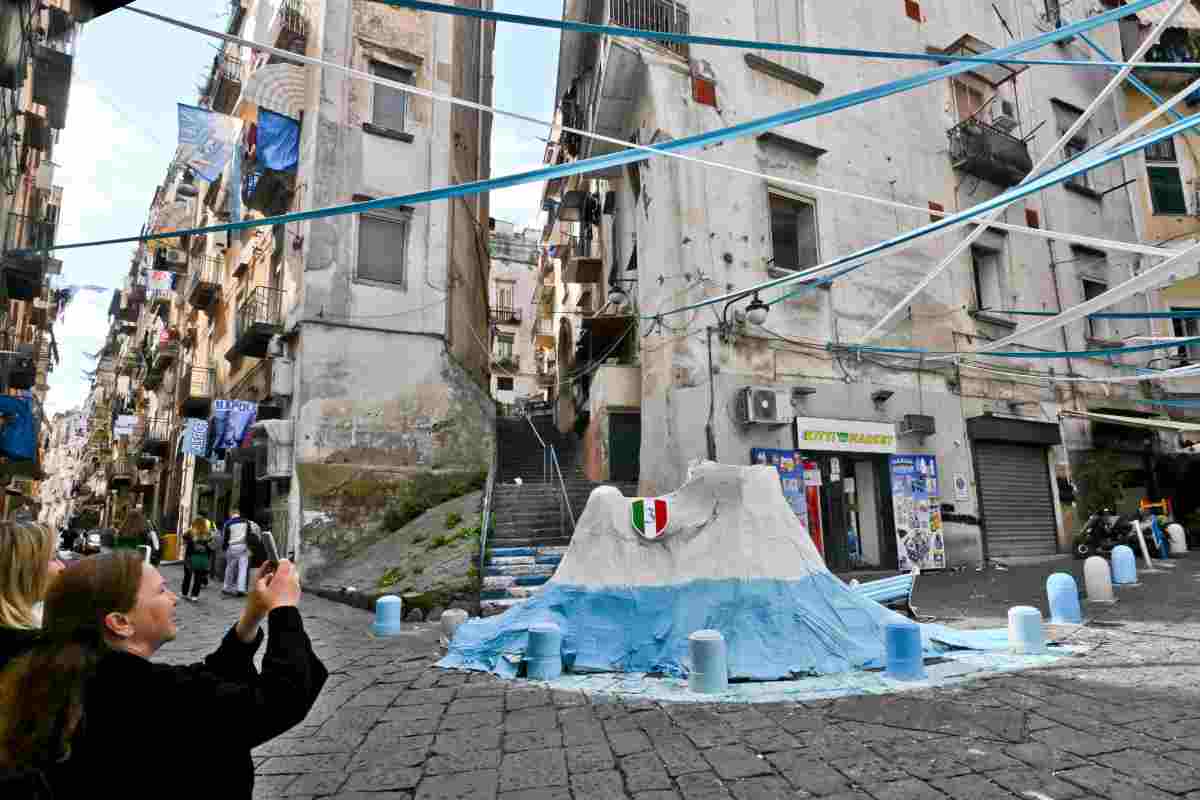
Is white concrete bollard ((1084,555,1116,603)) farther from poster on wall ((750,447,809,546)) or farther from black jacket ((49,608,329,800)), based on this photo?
black jacket ((49,608,329,800))

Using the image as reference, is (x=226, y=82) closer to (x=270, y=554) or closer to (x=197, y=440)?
(x=197, y=440)

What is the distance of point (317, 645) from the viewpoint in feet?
24.5

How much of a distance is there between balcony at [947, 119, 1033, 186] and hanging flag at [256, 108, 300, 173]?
1550 cm

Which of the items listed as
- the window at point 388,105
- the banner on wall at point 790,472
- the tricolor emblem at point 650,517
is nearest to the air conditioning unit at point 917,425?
the banner on wall at point 790,472

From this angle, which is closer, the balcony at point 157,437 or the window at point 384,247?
the window at point 384,247

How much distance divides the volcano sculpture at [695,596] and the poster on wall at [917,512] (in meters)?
7.95

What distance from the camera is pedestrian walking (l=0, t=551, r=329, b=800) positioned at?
5.04 feet

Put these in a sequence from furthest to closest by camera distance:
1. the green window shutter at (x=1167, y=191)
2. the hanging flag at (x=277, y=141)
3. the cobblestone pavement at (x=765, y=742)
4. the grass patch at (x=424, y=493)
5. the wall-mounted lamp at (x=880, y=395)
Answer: the green window shutter at (x=1167, y=191), the hanging flag at (x=277, y=141), the grass patch at (x=424, y=493), the wall-mounted lamp at (x=880, y=395), the cobblestone pavement at (x=765, y=742)

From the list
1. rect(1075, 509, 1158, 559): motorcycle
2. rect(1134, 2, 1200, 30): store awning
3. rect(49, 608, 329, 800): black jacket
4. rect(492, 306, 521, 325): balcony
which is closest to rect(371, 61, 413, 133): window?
rect(49, 608, 329, 800): black jacket

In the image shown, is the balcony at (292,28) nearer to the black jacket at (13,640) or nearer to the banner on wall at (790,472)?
the banner on wall at (790,472)

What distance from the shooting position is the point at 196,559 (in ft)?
40.4

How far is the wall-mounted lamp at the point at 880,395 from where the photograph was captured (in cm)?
1389

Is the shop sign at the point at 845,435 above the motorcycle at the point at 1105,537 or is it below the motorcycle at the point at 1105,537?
above

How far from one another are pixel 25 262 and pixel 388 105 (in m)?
9.47
